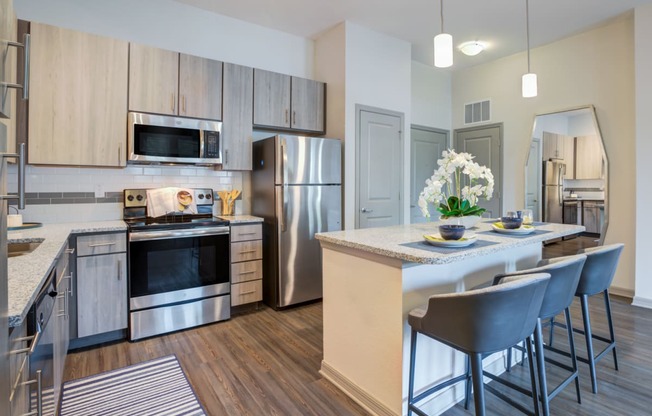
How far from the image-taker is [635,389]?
213cm

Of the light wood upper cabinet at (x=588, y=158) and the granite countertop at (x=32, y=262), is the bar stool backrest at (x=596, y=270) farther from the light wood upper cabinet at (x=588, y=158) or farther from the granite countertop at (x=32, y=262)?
the granite countertop at (x=32, y=262)

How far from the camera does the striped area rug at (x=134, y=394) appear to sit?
1972 mm

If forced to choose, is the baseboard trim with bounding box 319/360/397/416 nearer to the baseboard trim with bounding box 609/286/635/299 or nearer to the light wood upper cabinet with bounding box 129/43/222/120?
the light wood upper cabinet with bounding box 129/43/222/120

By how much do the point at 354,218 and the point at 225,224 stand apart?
1505 millimetres

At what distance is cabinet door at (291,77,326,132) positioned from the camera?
3965 mm

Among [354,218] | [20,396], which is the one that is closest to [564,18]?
[354,218]

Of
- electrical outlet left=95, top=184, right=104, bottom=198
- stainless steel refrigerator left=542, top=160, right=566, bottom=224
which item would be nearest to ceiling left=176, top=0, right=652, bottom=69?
stainless steel refrigerator left=542, top=160, right=566, bottom=224

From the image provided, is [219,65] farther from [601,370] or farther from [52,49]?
[601,370]

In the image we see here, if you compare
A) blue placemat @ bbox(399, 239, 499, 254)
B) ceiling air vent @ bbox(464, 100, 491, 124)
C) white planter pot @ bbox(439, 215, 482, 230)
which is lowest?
blue placemat @ bbox(399, 239, 499, 254)

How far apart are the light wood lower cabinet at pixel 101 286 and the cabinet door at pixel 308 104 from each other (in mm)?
2182

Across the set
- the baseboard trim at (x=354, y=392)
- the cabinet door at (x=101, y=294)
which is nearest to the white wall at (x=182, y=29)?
the cabinet door at (x=101, y=294)

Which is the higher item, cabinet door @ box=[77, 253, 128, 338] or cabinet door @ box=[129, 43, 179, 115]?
cabinet door @ box=[129, 43, 179, 115]

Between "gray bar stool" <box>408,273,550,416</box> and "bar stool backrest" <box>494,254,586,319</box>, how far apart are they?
25 centimetres

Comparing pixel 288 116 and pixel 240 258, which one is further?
pixel 288 116
